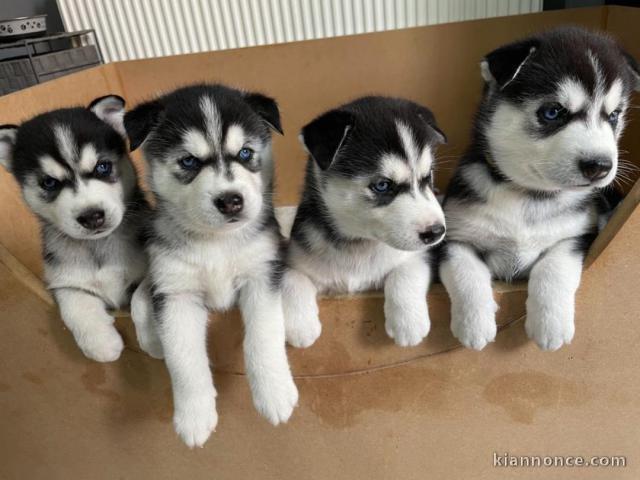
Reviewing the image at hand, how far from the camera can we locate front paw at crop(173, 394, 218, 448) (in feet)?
5.32

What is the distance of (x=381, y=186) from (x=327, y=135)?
8.8 inches

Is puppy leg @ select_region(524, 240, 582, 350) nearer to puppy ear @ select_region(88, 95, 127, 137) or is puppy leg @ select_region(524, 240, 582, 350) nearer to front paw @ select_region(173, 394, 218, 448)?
front paw @ select_region(173, 394, 218, 448)

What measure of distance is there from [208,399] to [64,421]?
0.70m

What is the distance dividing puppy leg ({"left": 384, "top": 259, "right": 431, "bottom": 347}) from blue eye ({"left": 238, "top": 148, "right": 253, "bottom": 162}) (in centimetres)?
60

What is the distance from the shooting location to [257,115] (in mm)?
1787

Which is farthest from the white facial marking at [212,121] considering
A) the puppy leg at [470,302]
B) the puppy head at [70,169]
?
the puppy leg at [470,302]

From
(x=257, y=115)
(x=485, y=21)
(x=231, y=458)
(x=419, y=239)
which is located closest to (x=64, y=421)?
(x=231, y=458)

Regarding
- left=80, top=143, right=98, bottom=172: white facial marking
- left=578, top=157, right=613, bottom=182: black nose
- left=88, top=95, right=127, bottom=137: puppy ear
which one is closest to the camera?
left=578, top=157, right=613, bottom=182: black nose

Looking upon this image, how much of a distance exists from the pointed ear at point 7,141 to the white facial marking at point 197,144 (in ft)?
2.35

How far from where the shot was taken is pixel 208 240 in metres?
1.75

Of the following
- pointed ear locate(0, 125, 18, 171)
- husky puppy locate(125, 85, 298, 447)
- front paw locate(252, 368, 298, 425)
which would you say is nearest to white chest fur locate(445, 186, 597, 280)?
husky puppy locate(125, 85, 298, 447)

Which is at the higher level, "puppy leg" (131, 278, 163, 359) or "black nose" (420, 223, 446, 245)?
"black nose" (420, 223, 446, 245)

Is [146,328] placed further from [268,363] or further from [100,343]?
[268,363]

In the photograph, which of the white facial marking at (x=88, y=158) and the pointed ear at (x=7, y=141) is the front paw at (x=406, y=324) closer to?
the white facial marking at (x=88, y=158)
